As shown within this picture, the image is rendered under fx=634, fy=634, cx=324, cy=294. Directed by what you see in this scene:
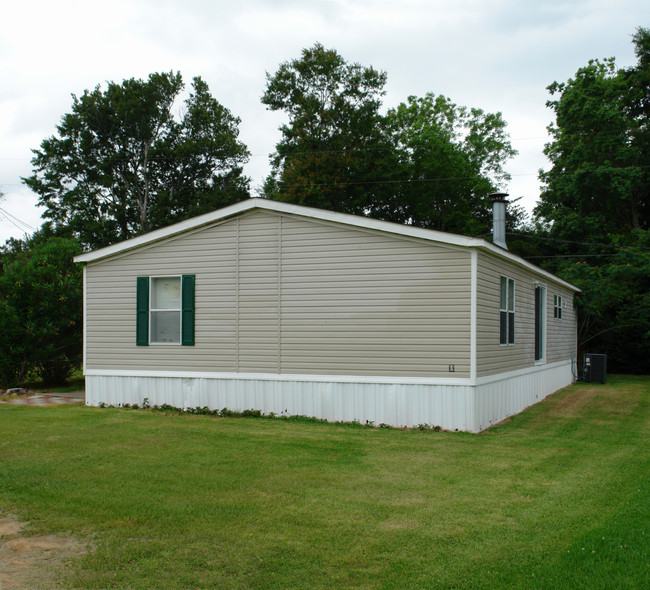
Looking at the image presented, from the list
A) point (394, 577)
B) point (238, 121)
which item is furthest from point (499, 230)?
point (238, 121)

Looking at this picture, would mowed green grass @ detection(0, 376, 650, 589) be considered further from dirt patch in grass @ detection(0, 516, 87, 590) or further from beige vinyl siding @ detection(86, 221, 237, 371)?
beige vinyl siding @ detection(86, 221, 237, 371)

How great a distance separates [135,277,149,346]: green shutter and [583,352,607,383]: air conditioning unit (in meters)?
13.7

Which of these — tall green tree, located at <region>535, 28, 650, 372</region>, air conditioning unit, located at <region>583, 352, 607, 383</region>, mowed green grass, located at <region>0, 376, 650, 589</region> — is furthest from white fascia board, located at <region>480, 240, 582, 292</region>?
tall green tree, located at <region>535, 28, 650, 372</region>

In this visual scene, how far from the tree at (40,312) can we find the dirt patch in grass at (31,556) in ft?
34.9

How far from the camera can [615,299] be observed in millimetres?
21141

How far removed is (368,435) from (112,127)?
28.8m

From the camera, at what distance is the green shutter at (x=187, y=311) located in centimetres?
1156

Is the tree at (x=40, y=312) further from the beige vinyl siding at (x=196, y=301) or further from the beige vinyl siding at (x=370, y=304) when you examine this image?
the beige vinyl siding at (x=370, y=304)

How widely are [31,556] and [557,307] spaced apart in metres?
15.3

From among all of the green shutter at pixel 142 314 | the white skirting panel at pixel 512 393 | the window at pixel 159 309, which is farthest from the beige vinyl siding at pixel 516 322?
the green shutter at pixel 142 314

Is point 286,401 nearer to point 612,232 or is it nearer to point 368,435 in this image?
point 368,435

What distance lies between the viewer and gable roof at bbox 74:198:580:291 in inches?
382

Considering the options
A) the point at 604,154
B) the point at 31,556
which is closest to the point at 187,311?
the point at 31,556

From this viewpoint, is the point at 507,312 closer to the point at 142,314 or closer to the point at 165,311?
the point at 165,311
